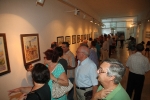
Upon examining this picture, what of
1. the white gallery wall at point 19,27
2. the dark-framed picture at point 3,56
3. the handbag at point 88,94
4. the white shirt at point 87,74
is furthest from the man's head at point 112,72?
the white gallery wall at point 19,27

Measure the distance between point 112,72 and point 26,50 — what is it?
227cm

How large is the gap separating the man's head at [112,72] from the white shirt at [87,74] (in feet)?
2.37

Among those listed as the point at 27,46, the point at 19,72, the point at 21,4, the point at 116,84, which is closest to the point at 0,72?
the point at 19,72

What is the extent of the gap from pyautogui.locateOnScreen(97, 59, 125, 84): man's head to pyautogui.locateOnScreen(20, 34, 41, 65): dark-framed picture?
2104mm

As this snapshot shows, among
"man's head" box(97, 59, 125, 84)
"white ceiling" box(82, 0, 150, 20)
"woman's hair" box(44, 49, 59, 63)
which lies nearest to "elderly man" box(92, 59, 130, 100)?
"man's head" box(97, 59, 125, 84)

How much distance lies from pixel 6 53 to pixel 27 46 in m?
0.64

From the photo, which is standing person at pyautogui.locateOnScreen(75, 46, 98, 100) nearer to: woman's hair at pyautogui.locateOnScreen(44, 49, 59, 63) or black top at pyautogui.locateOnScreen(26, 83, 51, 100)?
woman's hair at pyautogui.locateOnScreen(44, 49, 59, 63)

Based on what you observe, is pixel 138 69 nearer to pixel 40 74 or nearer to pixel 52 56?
pixel 52 56

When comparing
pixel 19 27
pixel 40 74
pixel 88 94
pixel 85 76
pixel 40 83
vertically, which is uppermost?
pixel 19 27

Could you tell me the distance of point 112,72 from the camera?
131 centimetres

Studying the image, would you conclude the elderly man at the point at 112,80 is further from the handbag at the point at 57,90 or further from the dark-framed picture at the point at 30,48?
the dark-framed picture at the point at 30,48

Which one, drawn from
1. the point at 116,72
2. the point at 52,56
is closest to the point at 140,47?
the point at 116,72

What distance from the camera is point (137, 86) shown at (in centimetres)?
→ 324

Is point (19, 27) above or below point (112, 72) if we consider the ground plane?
above
